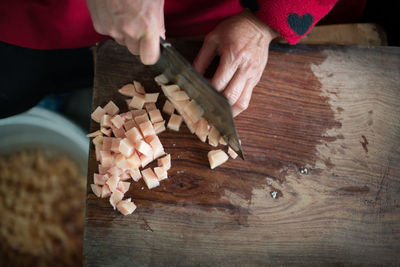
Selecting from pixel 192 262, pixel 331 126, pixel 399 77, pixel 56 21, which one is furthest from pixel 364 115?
pixel 56 21

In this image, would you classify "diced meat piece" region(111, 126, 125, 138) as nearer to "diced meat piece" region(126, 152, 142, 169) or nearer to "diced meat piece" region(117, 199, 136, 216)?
"diced meat piece" region(126, 152, 142, 169)

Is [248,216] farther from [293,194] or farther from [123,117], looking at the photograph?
[123,117]

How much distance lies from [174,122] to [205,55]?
0.29 m

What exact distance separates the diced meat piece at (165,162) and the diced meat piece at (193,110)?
0.18 m

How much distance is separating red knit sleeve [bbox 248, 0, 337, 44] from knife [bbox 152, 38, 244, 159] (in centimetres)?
39

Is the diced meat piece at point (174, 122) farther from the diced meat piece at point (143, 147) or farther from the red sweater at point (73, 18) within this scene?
the red sweater at point (73, 18)

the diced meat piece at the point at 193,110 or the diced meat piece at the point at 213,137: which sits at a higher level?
the diced meat piece at the point at 193,110

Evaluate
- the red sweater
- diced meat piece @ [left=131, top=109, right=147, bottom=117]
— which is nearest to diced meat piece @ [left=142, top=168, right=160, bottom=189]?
diced meat piece @ [left=131, top=109, right=147, bottom=117]

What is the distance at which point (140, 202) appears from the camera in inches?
47.9

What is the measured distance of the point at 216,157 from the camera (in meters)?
1.25

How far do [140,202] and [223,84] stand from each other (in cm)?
55

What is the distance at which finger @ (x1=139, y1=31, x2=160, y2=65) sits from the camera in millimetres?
950

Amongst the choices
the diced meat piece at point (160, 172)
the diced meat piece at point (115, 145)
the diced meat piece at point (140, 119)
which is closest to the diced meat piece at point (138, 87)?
the diced meat piece at point (140, 119)

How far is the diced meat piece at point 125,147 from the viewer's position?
118 cm
